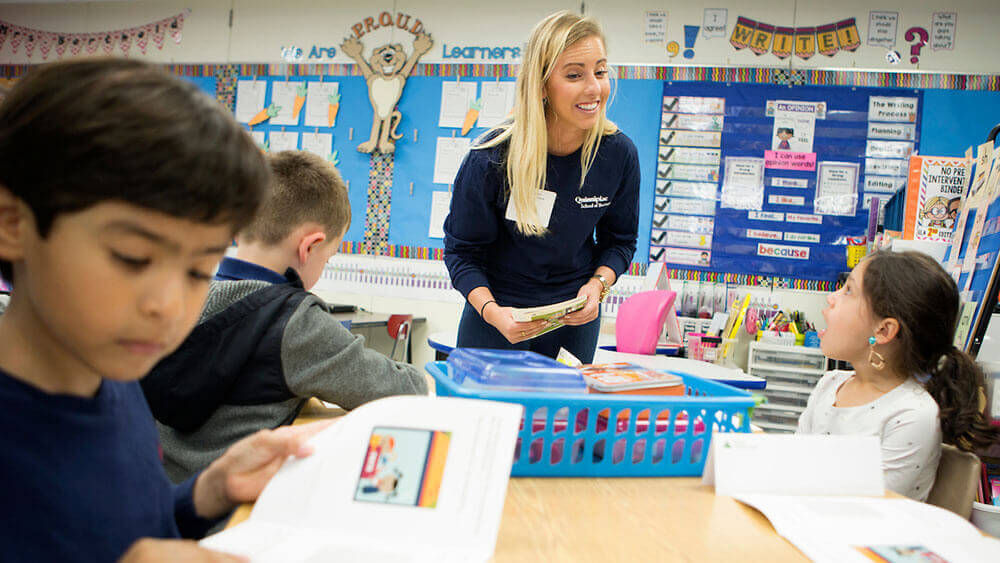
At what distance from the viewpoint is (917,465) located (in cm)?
129

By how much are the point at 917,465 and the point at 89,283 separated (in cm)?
146

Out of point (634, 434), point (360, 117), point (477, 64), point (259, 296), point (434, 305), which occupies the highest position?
point (477, 64)

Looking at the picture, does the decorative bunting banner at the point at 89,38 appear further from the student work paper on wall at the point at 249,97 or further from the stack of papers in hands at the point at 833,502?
the stack of papers in hands at the point at 833,502

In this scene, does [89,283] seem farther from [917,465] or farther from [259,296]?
[917,465]

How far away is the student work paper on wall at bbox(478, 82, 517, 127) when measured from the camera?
4281 millimetres

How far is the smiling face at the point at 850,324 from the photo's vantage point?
153 centimetres

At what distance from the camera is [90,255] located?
46 cm

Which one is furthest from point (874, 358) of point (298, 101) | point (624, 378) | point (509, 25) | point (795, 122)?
point (298, 101)

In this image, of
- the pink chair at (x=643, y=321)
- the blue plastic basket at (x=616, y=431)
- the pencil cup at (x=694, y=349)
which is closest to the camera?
the blue plastic basket at (x=616, y=431)

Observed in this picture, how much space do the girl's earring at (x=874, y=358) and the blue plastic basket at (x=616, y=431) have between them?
784 millimetres

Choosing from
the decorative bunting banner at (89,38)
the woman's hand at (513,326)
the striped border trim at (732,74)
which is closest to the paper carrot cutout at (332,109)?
the striped border trim at (732,74)

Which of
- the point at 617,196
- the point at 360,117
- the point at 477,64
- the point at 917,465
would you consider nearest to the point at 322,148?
the point at 360,117

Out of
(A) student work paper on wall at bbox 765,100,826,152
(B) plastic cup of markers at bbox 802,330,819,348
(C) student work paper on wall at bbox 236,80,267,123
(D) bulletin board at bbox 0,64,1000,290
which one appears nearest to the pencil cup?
(B) plastic cup of markers at bbox 802,330,819,348

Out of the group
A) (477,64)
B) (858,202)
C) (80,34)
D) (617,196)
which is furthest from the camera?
(80,34)
